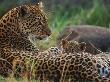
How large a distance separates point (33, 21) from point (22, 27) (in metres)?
0.25

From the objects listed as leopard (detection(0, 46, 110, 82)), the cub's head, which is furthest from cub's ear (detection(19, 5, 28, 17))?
leopard (detection(0, 46, 110, 82))

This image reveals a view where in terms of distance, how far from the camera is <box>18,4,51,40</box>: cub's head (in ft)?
35.3

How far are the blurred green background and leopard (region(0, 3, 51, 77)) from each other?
89cm

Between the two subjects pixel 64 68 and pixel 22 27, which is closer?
pixel 64 68

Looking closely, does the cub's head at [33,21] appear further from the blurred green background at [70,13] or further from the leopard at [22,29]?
the blurred green background at [70,13]

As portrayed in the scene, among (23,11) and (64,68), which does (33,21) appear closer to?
(23,11)

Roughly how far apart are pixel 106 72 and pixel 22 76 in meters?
1.24

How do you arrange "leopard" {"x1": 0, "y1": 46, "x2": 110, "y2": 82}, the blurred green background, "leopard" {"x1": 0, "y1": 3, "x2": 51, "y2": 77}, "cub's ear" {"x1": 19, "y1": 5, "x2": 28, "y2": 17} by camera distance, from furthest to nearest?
1. the blurred green background
2. "cub's ear" {"x1": 19, "y1": 5, "x2": 28, "y2": 17}
3. "leopard" {"x1": 0, "y1": 3, "x2": 51, "y2": 77}
4. "leopard" {"x1": 0, "y1": 46, "x2": 110, "y2": 82}

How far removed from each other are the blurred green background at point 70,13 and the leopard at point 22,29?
89cm

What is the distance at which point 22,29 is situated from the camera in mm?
10828

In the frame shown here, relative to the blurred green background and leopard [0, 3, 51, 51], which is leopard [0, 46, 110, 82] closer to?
leopard [0, 3, 51, 51]

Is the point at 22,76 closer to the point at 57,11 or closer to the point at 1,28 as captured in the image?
the point at 1,28

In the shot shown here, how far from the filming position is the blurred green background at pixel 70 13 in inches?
586

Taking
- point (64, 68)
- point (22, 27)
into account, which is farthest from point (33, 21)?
point (64, 68)
